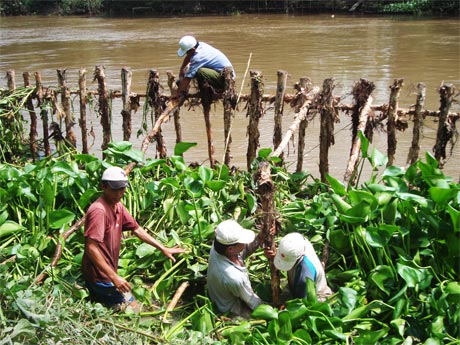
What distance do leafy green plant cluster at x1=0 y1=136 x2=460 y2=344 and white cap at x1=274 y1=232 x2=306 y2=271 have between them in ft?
0.73

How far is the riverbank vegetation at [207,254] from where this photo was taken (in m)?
3.78

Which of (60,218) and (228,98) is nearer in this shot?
(60,218)

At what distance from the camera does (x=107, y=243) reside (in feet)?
14.3

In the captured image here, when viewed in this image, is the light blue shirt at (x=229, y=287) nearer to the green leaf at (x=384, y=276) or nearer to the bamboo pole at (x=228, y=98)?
the green leaf at (x=384, y=276)

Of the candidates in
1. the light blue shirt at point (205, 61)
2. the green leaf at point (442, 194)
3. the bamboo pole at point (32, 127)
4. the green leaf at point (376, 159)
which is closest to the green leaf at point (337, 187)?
the green leaf at point (376, 159)

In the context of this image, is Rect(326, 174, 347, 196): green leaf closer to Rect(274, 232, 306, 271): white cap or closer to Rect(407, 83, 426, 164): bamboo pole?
Rect(274, 232, 306, 271): white cap

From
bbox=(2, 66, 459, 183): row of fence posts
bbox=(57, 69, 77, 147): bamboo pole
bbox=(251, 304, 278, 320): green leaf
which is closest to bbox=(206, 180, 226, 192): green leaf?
bbox=(2, 66, 459, 183): row of fence posts

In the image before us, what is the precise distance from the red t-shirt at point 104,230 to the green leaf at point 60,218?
781 millimetres

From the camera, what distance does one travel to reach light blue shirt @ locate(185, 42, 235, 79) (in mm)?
6602

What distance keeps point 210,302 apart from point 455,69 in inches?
426

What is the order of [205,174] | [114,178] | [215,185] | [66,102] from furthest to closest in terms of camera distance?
[66,102] < [205,174] < [215,185] < [114,178]

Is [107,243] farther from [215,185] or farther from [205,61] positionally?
[205,61]

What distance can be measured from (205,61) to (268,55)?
10.3 m

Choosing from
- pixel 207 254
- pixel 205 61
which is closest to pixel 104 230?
pixel 207 254
